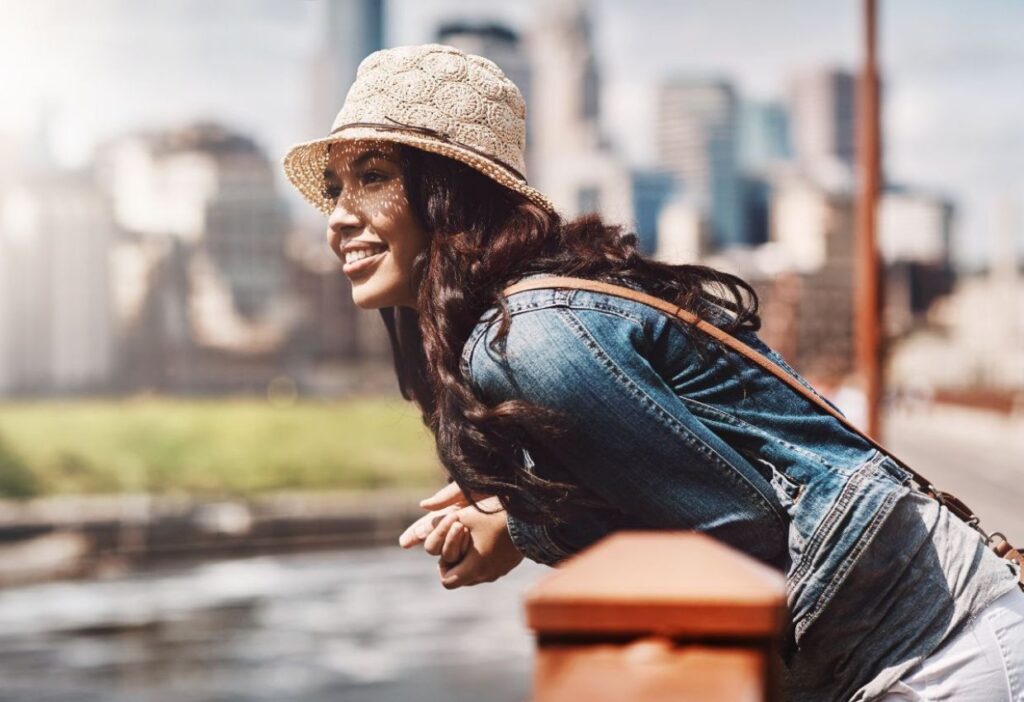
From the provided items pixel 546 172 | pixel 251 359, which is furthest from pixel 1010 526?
pixel 546 172

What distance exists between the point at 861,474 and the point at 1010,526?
1692cm

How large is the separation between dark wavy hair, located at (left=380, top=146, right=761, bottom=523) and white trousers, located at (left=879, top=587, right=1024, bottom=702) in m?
0.45

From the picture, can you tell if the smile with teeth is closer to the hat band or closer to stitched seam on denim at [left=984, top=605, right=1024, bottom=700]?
the hat band

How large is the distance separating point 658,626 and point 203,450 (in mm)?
56872

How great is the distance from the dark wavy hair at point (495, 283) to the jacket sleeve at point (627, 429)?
31 millimetres

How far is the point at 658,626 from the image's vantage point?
107 cm

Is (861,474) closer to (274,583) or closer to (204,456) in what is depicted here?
(274,583)

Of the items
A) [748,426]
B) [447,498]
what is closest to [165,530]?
[447,498]

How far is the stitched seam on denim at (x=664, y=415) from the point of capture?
161 centimetres

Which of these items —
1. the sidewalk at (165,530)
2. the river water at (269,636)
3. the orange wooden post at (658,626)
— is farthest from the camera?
the sidewalk at (165,530)

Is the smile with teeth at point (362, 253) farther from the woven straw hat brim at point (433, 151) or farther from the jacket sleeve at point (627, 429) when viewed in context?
the jacket sleeve at point (627, 429)

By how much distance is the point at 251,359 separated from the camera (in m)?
81.0

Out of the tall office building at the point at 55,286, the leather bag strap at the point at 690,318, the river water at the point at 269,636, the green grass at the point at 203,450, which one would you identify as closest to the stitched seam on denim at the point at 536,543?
the leather bag strap at the point at 690,318

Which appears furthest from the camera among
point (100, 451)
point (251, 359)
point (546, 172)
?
point (546, 172)
